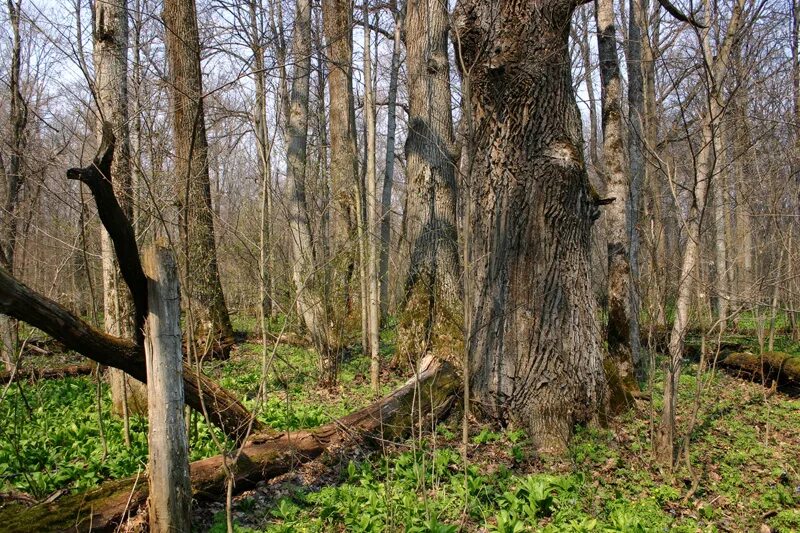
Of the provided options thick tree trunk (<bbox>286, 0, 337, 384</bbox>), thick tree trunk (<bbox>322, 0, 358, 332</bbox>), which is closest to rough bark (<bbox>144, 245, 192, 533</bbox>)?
thick tree trunk (<bbox>286, 0, 337, 384</bbox>)

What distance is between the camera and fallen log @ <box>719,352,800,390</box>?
7.23m

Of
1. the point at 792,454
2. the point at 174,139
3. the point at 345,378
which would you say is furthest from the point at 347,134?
the point at 792,454

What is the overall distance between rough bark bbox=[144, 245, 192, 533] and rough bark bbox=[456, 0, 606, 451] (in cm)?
272

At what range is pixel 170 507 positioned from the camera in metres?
3.18

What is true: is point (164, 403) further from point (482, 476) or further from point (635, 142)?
point (635, 142)

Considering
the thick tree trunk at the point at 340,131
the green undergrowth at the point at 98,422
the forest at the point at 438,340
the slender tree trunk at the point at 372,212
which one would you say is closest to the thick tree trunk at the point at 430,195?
the forest at the point at 438,340

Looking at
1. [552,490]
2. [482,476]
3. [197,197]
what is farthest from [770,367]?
[197,197]

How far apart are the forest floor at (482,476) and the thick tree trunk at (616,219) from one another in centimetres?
88

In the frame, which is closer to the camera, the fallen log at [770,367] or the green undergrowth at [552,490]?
Answer: the green undergrowth at [552,490]

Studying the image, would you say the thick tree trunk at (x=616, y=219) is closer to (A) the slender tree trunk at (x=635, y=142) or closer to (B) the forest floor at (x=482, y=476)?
(A) the slender tree trunk at (x=635, y=142)

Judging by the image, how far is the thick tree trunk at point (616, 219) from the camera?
6352 mm

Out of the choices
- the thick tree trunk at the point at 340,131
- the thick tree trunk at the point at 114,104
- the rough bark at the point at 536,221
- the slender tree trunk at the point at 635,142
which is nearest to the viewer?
the rough bark at the point at 536,221

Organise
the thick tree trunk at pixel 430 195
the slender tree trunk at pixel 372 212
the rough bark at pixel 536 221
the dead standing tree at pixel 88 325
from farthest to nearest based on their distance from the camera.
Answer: the thick tree trunk at pixel 430 195
the slender tree trunk at pixel 372 212
the rough bark at pixel 536 221
the dead standing tree at pixel 88 325

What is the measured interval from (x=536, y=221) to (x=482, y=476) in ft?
7.72
